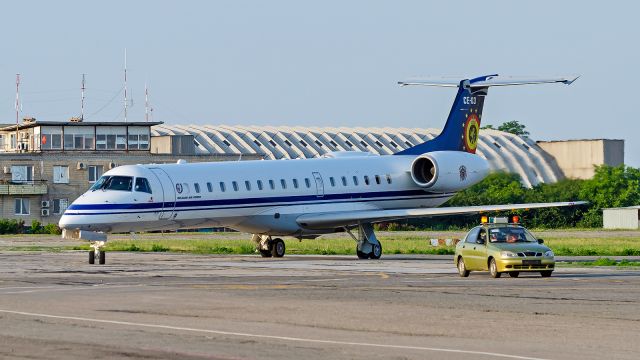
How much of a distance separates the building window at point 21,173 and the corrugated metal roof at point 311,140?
1618cm

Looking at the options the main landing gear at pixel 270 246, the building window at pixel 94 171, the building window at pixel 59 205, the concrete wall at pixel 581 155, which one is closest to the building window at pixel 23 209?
the building window at pixel 59 205

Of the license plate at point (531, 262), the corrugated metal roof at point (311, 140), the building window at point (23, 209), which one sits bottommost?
the license plate at point (531, 262)

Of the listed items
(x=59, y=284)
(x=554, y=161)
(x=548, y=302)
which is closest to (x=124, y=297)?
(x=59, y=284)

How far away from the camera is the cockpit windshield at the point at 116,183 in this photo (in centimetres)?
4325

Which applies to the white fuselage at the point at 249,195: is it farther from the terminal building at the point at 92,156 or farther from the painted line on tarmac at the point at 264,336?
the terminal building at the point at 92,156

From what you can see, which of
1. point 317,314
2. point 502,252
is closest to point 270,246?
point 502,252

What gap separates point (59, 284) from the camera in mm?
30453

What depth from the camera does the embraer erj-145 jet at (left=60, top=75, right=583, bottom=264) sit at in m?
43.1

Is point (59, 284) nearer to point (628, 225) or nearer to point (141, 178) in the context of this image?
point (141, 178)

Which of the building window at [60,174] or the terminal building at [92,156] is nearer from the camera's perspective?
the terminal building at [92,156]

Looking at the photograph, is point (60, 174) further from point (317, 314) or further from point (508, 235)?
point (317, 314)

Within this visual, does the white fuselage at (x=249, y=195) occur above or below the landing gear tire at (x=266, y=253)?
above

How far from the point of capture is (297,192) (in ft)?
157

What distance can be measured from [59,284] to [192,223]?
48.8ft
